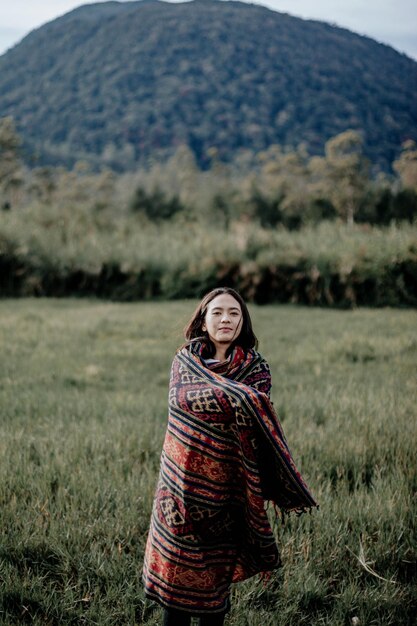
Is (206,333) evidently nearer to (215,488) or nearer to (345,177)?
(215,488)

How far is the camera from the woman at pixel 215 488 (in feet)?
6.50

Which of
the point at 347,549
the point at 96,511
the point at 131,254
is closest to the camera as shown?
the point at 347,549

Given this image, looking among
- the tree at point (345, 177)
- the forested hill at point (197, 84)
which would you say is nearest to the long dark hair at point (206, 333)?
the tree at point (345, 177)

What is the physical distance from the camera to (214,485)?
79.9 inches

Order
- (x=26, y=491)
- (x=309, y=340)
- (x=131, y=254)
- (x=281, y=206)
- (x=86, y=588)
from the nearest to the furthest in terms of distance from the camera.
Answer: (x=86, y=588) < (x=26, y=491) < (x=309, y=340) < (x=131, y=254) < (x=281, y=206)

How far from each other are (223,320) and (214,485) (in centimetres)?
65

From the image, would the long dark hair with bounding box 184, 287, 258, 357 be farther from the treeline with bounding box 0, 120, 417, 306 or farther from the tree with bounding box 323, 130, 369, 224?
the tree with bounding box 323, 130, 369, 224

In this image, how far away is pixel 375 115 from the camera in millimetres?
116750

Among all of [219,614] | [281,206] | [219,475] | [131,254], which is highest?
[281,206]

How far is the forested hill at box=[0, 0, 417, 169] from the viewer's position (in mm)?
102625

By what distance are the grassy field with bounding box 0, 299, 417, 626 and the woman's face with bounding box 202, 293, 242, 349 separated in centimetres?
52

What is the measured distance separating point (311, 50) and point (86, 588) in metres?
158

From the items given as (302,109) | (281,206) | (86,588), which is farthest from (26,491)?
(302,109)

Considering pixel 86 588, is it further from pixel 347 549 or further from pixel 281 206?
pixel 281 206
